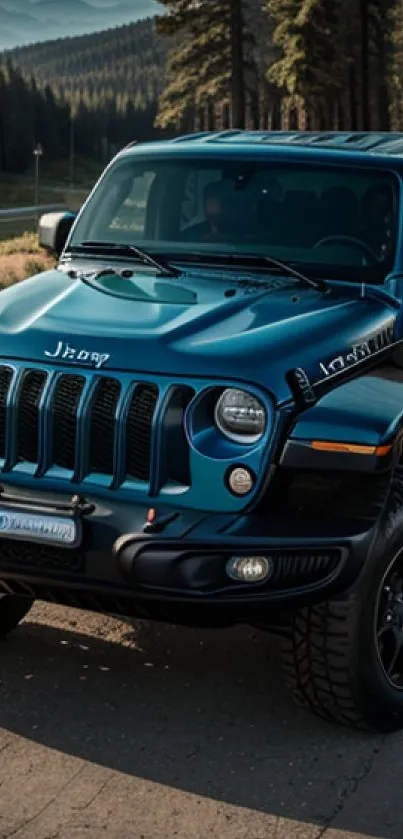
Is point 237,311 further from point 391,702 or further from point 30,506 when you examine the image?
point 391,702

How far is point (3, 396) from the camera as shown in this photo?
459cm

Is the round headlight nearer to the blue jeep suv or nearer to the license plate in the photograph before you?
the blue jeep suv

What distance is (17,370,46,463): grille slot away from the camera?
454 cm

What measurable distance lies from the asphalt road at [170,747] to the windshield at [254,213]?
172 cm

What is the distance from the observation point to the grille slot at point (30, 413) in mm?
4543

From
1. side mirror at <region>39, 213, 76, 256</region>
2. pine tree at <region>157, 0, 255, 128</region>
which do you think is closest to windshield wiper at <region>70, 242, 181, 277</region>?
side mirror at <region>39, 213, 76, 256</region>

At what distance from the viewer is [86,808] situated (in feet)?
13.1

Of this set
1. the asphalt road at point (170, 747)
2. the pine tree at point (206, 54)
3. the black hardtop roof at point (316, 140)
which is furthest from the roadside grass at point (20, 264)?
the asphalt road at point (170, 747)

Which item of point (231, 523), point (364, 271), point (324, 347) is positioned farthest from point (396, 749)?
point (364, 271)

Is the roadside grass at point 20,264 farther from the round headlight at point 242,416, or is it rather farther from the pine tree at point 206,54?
the round headlight at point 242,416

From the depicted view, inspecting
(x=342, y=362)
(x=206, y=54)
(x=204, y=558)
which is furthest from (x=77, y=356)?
(x=206, y=54)

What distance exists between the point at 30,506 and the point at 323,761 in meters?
Result: 1.36

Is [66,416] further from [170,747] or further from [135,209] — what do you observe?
[135,209]

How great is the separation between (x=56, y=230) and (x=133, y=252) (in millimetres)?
735
